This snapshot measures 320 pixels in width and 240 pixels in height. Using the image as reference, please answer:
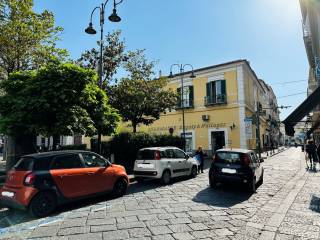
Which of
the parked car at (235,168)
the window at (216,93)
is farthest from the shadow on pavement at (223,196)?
the window at (216,93)

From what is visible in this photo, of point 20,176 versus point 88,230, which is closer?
point 88,230

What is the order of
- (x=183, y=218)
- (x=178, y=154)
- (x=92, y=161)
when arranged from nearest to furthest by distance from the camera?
(x=183, y=218) < (x=92, y=161) < (x=178, y=154)

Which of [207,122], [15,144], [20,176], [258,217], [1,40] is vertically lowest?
[258,217]

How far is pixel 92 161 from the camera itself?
25.6 ft

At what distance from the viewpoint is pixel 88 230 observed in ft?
17.1

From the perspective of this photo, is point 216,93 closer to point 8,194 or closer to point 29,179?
point 29,179

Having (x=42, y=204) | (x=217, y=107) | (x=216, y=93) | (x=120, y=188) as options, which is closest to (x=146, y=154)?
(x=120, y=188)

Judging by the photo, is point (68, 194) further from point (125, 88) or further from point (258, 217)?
point (125, 88)

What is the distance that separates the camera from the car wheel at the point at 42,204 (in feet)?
20.0

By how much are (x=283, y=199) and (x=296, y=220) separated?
2.20 metres

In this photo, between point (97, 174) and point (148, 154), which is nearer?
point (97, 174)

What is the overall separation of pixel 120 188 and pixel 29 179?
3.04 metres

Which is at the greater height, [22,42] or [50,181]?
[22,42]

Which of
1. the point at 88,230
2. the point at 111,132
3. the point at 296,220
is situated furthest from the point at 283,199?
the point at 111,132
